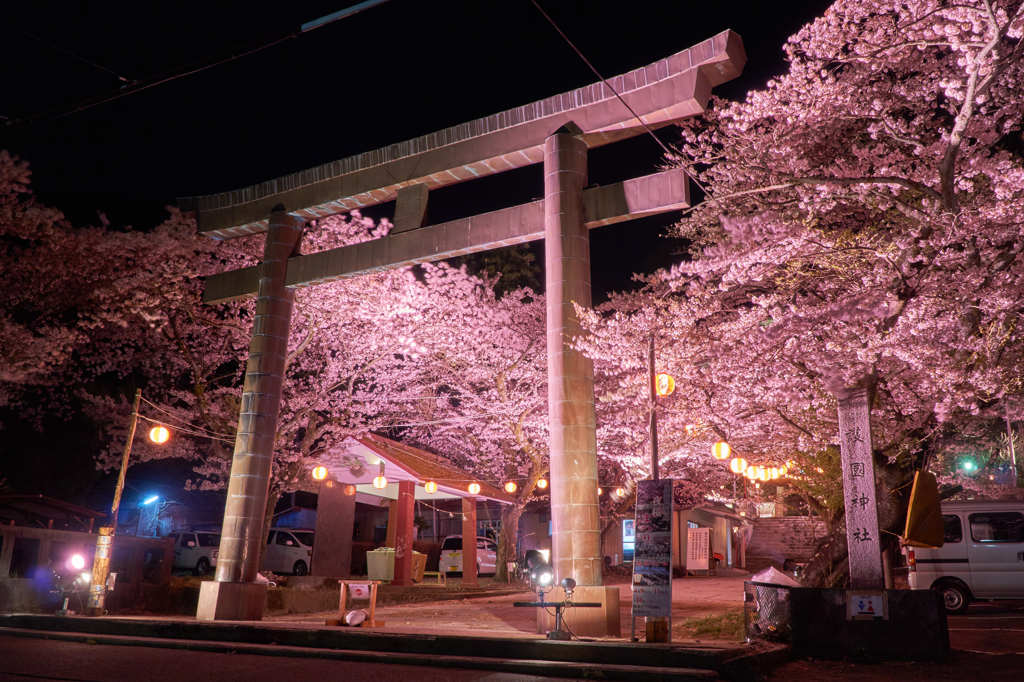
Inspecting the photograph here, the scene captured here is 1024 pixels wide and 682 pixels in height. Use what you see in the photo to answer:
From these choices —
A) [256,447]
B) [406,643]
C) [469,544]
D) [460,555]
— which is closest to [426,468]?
[469,544]

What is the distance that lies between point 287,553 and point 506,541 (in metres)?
8.52

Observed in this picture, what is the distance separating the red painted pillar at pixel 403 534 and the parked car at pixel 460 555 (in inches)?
203

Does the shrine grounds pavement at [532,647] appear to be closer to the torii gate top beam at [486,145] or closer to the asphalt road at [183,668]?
the asphalt road at [183,668]

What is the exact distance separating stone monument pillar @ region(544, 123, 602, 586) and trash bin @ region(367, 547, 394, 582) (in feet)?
41.7

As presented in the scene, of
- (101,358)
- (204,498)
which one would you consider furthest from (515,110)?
(204,498)

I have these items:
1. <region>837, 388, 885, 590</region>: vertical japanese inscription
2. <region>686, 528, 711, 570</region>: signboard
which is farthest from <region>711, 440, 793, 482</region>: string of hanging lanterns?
<region>686, 528, 711, 570</region>: signboard

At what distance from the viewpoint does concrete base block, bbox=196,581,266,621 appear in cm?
1334

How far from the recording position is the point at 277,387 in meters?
14.9

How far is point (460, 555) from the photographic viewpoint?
97.5ft

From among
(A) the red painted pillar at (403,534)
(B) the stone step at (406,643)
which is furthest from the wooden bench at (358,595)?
(A) the red painted pillar at (403,534)

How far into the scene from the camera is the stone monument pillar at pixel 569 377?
1103cm

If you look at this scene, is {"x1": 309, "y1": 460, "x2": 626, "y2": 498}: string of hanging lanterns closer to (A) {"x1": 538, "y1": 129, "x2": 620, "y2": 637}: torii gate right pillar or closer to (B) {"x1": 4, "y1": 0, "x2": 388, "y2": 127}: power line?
(A) {"x1": 538, "y1": 129, "x2": 620, "y2": 637}: torii gate right pillar

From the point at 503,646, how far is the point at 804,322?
25.8ft

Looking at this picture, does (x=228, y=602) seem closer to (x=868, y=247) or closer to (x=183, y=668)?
(x=183, y=668)
